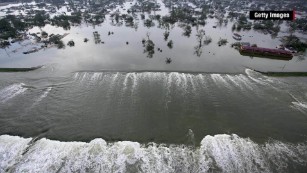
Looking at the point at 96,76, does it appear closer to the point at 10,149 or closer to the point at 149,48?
the point at 149,48

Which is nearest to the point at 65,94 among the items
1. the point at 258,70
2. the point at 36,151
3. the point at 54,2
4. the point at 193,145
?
the point at 36,151

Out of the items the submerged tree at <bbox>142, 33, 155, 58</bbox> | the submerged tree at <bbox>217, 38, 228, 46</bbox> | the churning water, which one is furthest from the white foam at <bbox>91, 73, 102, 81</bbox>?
the submerged tree at <bbox>217, 38, 228, 46</bbox>

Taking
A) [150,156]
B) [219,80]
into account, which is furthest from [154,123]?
[219,80]

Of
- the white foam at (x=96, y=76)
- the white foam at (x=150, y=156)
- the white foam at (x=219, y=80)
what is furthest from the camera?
the white foam at (x=96, y=76)

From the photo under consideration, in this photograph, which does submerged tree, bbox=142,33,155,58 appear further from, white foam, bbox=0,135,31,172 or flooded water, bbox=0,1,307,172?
white foam, bbox=0,135,31,172

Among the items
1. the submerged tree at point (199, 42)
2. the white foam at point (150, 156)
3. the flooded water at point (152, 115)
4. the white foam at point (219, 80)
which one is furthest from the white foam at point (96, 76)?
the submerged tree at point (199, 42)

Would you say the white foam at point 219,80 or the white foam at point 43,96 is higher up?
the white foam at point 43,96

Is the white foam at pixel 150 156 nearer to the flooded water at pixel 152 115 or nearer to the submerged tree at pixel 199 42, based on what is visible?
the flooded water at pixel 152 115
